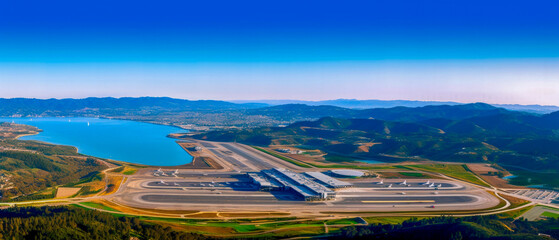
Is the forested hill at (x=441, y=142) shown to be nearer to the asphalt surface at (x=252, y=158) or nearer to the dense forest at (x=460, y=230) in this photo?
the asphalt surface at (x=252, y=158)

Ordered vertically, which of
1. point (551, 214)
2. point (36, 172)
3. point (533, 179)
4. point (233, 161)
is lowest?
point (551, 214)

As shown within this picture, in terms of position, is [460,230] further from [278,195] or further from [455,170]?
[455,170]

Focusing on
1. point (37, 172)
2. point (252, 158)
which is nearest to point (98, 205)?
point (37, 172)

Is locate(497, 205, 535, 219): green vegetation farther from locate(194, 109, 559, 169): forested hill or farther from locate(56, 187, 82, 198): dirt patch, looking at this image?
locate(56, 187, 82, 198): dirt patch

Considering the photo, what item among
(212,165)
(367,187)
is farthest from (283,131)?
(367,187)

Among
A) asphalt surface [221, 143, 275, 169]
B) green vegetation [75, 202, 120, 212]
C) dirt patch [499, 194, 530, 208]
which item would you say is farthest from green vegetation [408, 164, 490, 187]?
green vegetation [75, 202, 120, 212]

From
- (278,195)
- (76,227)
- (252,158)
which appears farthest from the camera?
(252,158)
